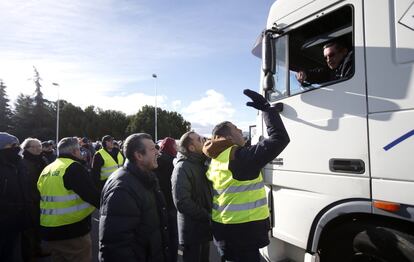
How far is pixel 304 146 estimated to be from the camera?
2719 millimetres

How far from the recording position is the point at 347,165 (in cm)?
239

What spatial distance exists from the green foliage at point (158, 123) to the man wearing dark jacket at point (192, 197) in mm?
48196

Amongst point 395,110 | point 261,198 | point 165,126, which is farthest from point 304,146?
point 165,126

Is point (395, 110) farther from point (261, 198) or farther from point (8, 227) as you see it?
point (8, 227)

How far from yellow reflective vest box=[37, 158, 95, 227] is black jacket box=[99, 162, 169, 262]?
1.12 meters

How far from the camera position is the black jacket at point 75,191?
3.36 meters

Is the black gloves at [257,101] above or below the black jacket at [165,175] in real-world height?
above

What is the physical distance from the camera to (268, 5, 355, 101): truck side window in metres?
2.63

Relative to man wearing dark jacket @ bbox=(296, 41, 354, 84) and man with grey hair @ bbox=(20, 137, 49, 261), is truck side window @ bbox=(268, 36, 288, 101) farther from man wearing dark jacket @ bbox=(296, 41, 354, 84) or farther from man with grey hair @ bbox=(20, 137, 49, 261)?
man with grey hair @ bbox=(20, 137, 49, 261)

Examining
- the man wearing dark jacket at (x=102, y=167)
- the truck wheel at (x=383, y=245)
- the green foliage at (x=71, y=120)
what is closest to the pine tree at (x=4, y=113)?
the green foliage at (x=71, y=120)

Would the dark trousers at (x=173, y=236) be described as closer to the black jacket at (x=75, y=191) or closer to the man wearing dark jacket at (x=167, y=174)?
the man wearing dark jacket at (x=167, y=174)

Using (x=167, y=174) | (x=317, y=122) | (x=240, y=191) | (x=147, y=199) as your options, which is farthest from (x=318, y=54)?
(x=167, y=174)

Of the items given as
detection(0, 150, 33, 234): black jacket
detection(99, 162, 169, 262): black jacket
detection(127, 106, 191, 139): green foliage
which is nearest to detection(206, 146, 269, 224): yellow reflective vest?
detection(99, 162, 169, 262): black jacket

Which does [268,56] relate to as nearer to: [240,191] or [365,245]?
[240,191]
